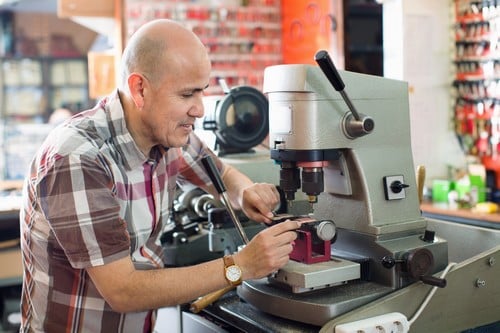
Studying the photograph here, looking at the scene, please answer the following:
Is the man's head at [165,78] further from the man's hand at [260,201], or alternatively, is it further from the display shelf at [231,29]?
the display shelf at [231,29]

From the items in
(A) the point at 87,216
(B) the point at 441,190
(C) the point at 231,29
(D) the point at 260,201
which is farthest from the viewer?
(C) the point at 231,29

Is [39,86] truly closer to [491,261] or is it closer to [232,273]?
[232,273]

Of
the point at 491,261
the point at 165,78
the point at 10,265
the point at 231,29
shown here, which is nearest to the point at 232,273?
the point at 165,78

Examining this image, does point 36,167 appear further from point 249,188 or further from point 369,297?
point 369,297

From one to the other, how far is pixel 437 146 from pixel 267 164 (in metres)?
1.95

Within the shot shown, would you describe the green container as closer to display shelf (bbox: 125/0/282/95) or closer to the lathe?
display shelf (bbox: 125/0/282/95)

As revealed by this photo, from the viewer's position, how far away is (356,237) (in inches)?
59.0

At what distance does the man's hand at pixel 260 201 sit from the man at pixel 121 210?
34 millimetres

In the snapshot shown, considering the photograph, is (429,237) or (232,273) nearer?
(232,273)

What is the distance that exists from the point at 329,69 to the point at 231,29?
10.2ft

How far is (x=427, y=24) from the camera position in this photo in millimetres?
3574

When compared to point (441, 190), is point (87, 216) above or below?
above

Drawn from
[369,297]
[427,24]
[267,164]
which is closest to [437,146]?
[427,24]

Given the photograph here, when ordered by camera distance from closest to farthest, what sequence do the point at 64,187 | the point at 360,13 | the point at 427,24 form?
the point at 64,187
the point at 427,24
the point at 360,13
